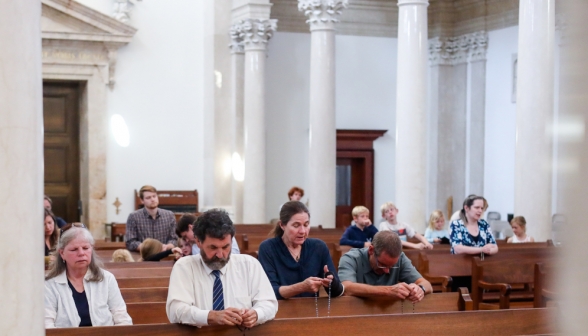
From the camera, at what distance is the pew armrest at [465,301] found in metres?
5.94

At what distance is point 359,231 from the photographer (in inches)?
369

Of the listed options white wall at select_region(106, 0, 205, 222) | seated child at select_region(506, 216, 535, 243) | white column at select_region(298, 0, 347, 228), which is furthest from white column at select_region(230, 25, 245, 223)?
seated child at select_region(506, 216, 535, 243)

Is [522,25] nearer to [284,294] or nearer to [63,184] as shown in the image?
[284,294]

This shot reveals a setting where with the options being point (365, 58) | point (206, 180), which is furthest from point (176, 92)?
point (365, 58)

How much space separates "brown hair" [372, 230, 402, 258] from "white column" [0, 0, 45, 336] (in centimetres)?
296

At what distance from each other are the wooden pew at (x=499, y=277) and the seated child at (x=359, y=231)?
149 centimetres

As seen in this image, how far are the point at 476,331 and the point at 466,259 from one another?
3.86 metres

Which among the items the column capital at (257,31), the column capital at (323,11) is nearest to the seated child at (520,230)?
the column capital at (323,11)

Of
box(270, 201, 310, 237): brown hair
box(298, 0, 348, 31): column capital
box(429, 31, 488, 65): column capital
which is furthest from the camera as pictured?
box(429, 31, 488, 65): column capital

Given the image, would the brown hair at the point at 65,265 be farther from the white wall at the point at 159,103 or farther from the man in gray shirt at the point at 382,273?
the white wall at the point at 159,103

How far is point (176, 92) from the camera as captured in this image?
1836 centimetres

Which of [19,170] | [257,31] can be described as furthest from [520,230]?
[19,170]

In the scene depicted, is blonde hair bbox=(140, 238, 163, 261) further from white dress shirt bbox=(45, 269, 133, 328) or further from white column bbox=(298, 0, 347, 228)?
white column bbox=(298, 0, 347, 228)

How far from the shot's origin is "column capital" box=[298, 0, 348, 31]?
1458cm
